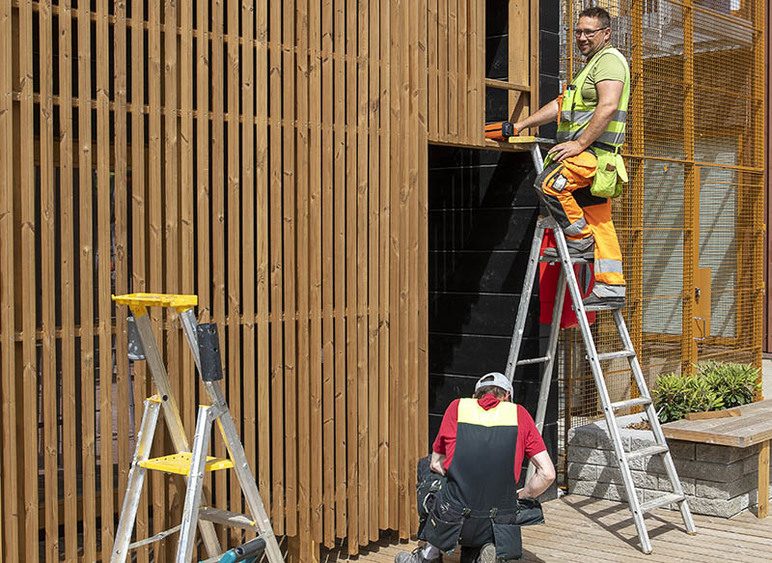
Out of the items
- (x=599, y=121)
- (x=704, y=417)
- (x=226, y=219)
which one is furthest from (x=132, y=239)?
(x=704, y=417)

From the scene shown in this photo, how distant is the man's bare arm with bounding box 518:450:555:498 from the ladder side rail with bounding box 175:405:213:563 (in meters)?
1.63

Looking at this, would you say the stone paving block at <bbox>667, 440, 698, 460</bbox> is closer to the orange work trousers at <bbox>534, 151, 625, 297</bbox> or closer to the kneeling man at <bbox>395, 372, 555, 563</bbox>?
the orange work trousers at <bbox>534, 151, 625, 297</bbox>

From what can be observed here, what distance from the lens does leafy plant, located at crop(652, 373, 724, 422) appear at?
707 centimetres

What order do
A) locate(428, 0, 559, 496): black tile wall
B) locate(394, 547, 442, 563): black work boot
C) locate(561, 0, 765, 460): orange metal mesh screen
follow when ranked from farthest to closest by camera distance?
locate(561, 0, 765, 460): orange metal mesh screen, locate(428, 0, 559, 496): black tile wall, locate(394, 547, 442, 563): black work boot

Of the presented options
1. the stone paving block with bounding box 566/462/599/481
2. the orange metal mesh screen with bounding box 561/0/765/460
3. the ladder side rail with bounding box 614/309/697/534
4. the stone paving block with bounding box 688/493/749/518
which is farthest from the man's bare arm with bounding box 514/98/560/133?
the stone paving block with bounding box 688/493/749/518

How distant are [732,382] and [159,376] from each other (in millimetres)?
4737

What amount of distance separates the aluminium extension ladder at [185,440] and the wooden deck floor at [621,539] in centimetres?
173

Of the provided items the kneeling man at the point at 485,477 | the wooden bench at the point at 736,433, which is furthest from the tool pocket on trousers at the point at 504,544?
the wooden bench at the point at 736,433

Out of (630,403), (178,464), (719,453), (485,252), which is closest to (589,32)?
(485,252)

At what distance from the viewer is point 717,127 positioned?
29.6 ft

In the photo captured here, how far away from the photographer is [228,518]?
4.20 metres

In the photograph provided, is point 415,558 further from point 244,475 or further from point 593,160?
point 593,160

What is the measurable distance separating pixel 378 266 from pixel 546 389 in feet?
4.93

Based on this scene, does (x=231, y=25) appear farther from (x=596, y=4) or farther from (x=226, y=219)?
(x=596, y=4)
